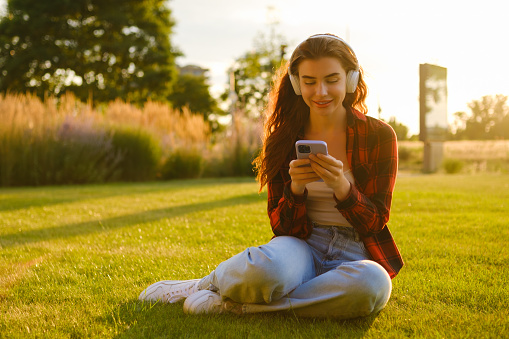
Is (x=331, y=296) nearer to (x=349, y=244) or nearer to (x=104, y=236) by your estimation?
(x=349, y=244)

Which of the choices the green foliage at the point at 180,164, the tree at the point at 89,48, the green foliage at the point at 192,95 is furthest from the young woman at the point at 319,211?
the green foliage at the point at 192,95

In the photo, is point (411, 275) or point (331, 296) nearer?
point (331, 296)

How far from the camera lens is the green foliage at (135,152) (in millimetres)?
8742

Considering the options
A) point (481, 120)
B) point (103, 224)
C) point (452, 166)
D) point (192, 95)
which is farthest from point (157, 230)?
point (481, 120)

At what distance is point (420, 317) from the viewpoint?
66.4 inches

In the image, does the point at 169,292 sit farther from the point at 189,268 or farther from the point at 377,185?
the point at 377,185

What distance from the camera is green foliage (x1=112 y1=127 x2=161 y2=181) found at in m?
8.74

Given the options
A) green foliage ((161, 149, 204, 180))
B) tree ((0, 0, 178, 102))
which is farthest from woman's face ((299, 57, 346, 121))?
tree ((0, 0, 178, 102))

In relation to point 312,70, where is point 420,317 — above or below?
below

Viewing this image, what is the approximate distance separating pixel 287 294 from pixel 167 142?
8180 millimetres

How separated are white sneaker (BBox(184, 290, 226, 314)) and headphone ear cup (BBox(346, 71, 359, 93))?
3.11 feet

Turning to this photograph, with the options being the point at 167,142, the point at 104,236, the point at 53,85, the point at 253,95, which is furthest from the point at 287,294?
the point at 53,85

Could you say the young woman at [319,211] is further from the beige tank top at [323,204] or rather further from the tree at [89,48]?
the tree at [89,48]

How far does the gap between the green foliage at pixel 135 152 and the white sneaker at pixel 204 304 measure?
7227 millimetres
